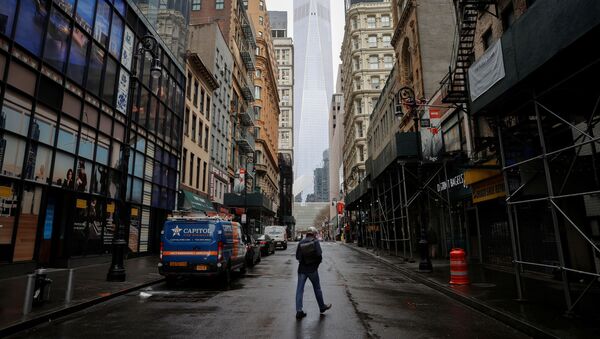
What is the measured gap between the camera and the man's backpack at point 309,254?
8148 millimetres

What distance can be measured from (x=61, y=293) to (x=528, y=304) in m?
11.2

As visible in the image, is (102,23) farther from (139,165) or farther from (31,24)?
(139,165)

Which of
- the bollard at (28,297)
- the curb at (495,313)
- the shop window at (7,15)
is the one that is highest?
the shop window at (7,15)

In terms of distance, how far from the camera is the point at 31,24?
13492mm

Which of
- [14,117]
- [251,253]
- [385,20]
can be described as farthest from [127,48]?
[385,20]

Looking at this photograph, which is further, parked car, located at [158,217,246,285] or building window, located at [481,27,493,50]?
building window, located at [481,27,493,50]

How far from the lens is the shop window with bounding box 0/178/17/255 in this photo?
12172mm

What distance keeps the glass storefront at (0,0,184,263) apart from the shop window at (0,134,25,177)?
0.11 ft

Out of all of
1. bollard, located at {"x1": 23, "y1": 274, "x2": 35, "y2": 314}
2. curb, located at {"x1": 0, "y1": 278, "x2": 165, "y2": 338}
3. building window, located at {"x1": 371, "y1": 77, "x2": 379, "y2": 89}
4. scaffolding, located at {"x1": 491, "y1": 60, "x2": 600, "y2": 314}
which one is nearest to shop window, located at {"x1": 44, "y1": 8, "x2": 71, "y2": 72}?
curb, located at {"x1": 0, "y1": 278, "x2": 165, "y2": 338}

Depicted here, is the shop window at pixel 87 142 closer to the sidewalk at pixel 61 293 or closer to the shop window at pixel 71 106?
the shop window at pixel 71 106

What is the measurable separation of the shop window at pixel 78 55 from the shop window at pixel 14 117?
3.16 m

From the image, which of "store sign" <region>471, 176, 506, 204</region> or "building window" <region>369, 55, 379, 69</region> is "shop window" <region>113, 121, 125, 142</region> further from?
"building window" <region>369, 55, 379, 69</region>

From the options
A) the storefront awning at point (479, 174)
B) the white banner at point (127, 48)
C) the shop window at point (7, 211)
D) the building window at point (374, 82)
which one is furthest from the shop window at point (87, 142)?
the building window at point (374, 82)

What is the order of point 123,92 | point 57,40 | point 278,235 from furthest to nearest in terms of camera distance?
point 278,235, point 123,92, point 57,40
